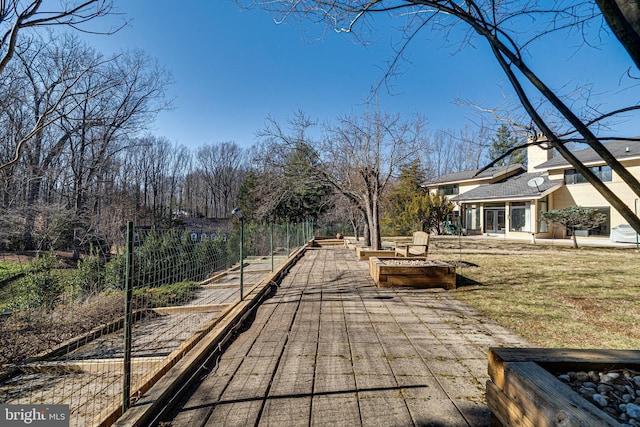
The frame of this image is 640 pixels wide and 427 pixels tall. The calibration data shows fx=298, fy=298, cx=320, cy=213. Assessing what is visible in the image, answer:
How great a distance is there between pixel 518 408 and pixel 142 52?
18.9 meters

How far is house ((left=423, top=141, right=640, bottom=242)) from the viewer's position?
1644 cm

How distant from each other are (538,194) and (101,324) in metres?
22.1

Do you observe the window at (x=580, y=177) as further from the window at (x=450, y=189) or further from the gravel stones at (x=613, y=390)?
the gravel stones at (x=613, y=390)

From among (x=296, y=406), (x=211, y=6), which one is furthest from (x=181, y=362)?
(x=211, y=6)

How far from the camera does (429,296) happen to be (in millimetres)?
5145

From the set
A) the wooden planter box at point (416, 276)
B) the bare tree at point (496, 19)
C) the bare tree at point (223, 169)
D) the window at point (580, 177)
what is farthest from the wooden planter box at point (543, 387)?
the bare tree at point (223, 169)

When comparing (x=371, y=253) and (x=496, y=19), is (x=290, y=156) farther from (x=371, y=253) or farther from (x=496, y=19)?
(x=496, y=19)

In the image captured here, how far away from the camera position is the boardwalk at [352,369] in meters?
1.85

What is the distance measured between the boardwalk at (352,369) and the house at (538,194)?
43.7 ft

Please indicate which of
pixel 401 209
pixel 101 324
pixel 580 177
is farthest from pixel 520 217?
pixel 101 324

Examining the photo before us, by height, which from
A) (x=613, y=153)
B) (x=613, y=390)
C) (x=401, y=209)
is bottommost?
(x=613, y=390)

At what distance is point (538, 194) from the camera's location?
730 inches

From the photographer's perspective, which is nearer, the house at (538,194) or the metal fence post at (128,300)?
the metal fence post at (128,300)
